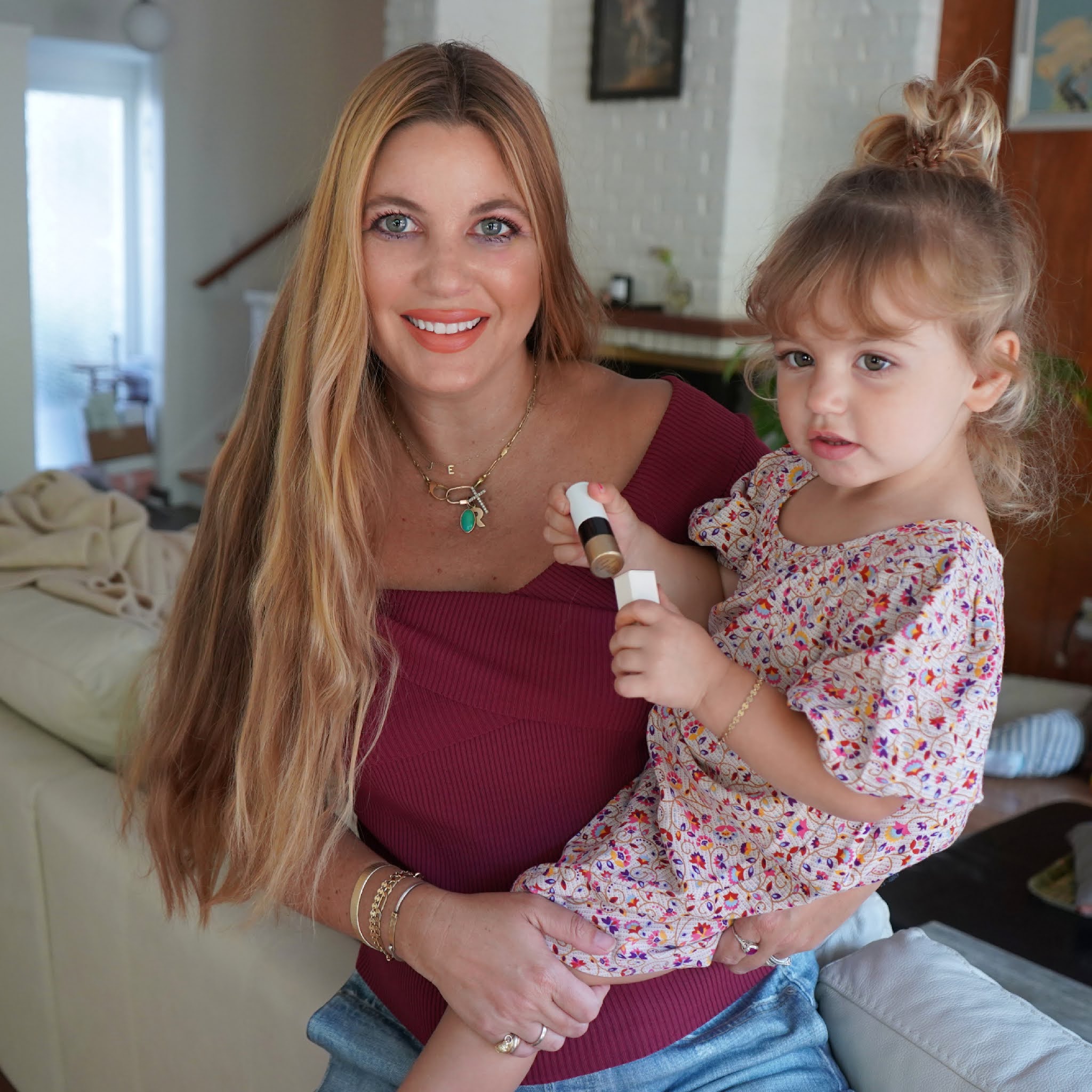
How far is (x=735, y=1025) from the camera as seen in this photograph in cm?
122

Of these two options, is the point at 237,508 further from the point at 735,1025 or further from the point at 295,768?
the point at 735,1025

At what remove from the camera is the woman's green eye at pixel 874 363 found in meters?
0.97

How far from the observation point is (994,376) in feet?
3.31

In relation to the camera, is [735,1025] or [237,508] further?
[237,508]

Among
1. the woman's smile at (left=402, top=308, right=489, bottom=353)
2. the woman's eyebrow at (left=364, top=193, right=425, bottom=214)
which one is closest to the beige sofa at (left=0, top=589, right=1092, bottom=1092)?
the woman's smile at (left=402, top=308, right=489, bottom=353)

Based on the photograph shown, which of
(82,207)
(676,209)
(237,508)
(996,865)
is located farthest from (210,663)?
(82,207)

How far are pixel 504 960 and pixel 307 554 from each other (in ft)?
1.53

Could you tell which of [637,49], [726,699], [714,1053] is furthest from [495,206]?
[637,49]

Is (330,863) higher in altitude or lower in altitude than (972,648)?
lower

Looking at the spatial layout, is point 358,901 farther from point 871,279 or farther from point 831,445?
point 871,279

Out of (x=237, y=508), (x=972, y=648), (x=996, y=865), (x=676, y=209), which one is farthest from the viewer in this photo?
(x=676, y=209)

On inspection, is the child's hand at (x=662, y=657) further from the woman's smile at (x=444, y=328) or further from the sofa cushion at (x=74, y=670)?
the sofa cushion at (x=74, y=670)

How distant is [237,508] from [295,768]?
0.32 m

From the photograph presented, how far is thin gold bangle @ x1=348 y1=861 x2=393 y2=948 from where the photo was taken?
1.29m
